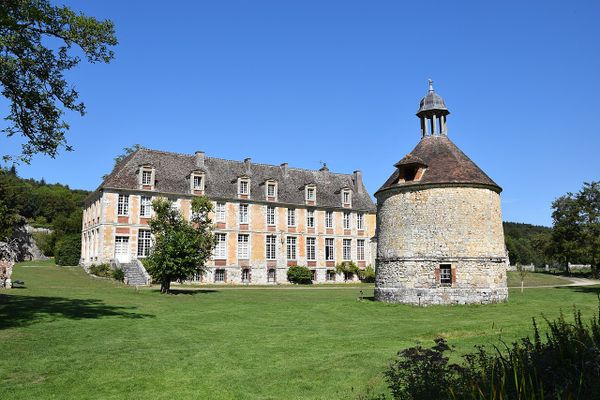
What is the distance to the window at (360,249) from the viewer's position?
48156 millimetres

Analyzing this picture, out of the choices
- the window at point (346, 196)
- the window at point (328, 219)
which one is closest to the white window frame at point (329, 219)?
the window at point (328, 219)

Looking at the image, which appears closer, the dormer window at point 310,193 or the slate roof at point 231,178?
the slate roof at point 231,178

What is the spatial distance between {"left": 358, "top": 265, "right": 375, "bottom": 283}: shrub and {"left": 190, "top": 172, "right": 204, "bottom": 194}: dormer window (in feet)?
59.0

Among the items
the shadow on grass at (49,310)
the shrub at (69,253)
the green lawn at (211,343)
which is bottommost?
the green lawn at (211,343)

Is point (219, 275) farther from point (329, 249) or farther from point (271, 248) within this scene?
point (329, 249)

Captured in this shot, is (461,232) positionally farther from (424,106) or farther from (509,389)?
(509,389)

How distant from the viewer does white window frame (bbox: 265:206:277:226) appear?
144ft

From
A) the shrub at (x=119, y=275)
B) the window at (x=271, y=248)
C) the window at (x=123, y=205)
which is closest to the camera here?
the shrub at (x=119, y=275)

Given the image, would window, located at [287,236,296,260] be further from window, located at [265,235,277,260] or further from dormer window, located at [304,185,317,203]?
dormer window, located at [304,185,317,203]

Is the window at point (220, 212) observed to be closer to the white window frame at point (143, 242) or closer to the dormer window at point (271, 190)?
the dormer window at point (271, 190)

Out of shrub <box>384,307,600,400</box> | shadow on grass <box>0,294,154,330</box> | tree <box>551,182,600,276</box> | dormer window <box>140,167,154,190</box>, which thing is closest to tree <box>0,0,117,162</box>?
shadow on grass <box>0,294,154,330</box>

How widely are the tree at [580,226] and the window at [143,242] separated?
32.6 metres

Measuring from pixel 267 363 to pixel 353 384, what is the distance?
2.23m

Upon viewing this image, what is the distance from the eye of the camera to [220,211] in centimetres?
4156
